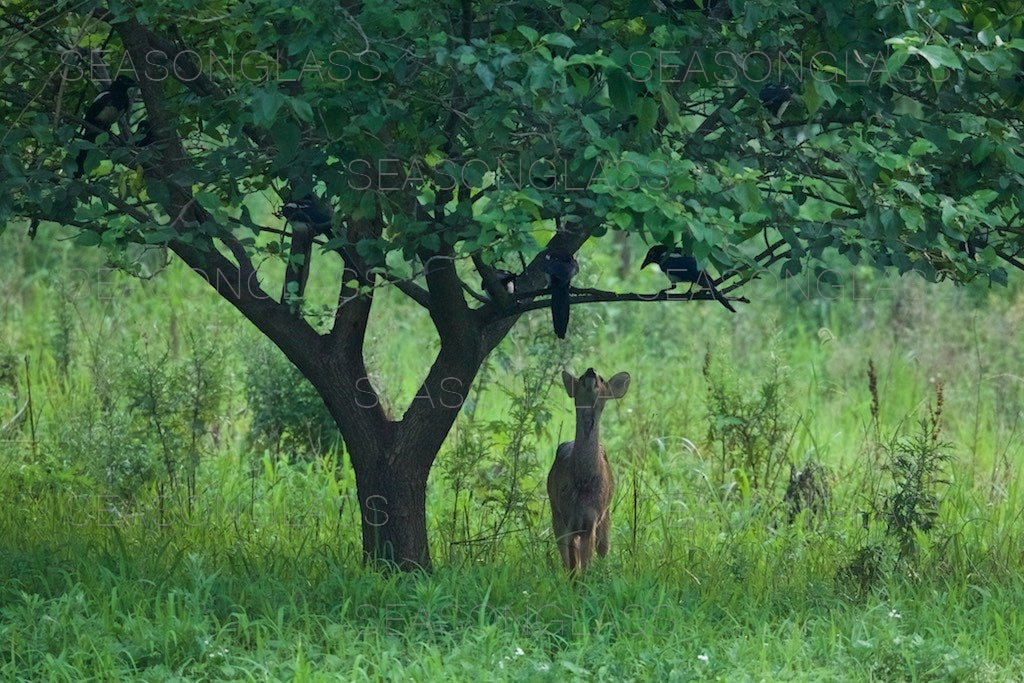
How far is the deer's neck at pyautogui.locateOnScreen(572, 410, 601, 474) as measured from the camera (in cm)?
586

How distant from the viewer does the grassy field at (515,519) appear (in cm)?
494

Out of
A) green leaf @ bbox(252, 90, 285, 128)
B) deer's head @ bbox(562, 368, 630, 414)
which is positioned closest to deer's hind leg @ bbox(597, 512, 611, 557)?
deer's head @ bbox(562, 368, 630, 414)

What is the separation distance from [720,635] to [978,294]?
6506 millimetres

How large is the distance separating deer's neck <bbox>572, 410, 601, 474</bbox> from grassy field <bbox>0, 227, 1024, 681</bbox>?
1.43ft

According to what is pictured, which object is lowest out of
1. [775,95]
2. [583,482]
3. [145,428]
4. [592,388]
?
[583,482]

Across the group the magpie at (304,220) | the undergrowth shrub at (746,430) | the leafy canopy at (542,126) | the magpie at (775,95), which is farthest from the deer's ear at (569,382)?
the undergrowth shrub at (746,430)

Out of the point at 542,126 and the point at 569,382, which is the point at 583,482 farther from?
the point at 542,126

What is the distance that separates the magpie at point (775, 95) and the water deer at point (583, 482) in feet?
4.18

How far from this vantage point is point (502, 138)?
4598mm

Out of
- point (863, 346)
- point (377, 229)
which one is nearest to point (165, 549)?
point (377, 229)

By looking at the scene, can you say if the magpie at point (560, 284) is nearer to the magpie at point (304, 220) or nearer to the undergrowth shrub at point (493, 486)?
the magpie at point (304, 220)

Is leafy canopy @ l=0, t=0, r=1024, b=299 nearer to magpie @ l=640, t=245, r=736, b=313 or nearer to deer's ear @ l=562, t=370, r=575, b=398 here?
magpie @ l=640, t=245, r=736, b=313

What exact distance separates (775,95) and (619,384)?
139 cm

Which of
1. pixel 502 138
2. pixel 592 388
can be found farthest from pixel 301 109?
pixel 592 388
